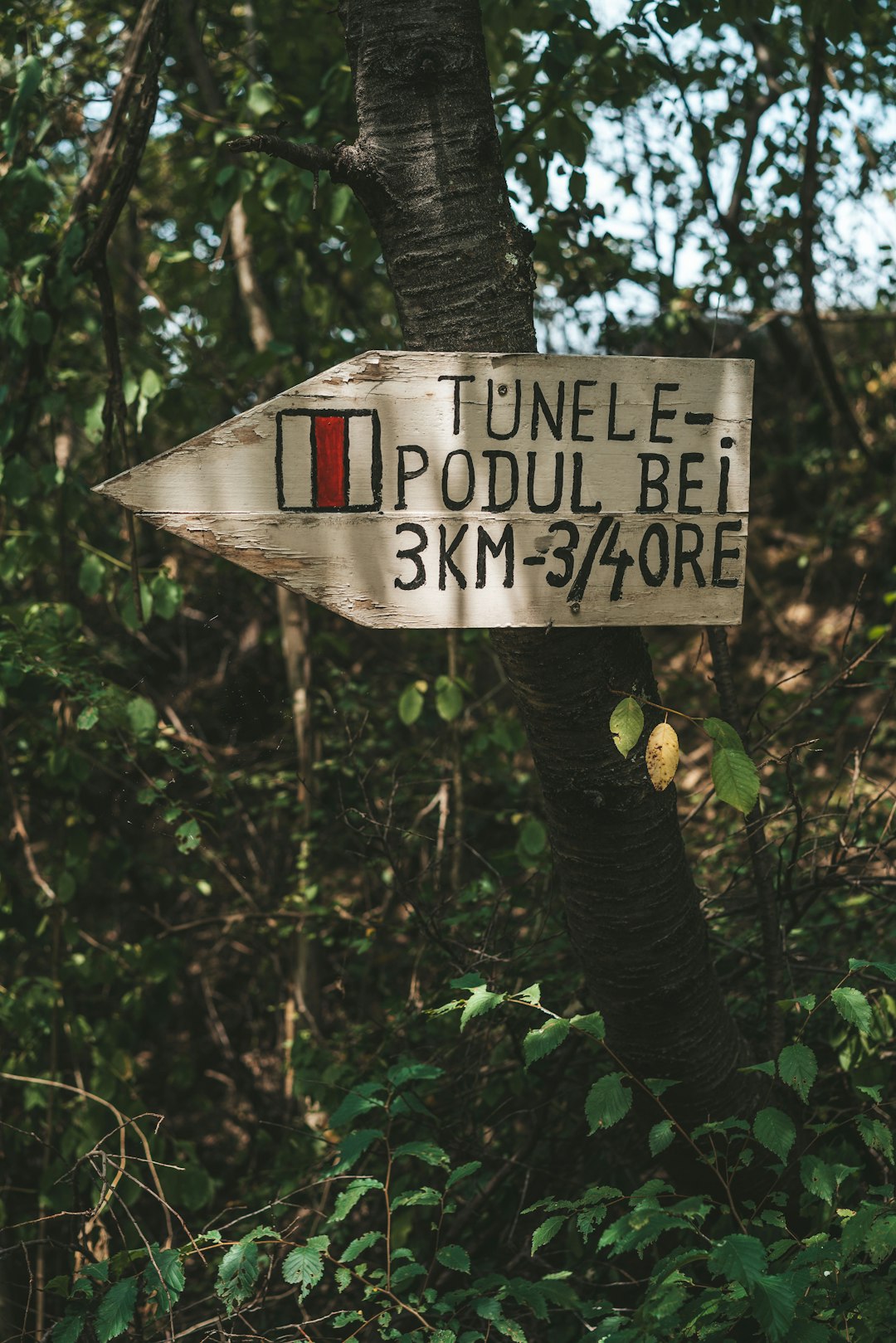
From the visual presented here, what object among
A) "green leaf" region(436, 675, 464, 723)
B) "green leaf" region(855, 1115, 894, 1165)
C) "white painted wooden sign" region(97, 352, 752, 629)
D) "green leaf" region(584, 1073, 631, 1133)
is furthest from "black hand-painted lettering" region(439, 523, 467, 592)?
"green leaf" region(436, 675, 464, 723)

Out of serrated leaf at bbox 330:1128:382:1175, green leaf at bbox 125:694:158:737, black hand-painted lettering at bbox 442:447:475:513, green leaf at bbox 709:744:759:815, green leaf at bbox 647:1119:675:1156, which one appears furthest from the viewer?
green leaf at bbox 125:694:158:737

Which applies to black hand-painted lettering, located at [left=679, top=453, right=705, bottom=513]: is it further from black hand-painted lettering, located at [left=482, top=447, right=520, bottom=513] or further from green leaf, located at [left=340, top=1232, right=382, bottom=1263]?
green leaf, located at [left=340, top=1232, right=382, bottom=1263]

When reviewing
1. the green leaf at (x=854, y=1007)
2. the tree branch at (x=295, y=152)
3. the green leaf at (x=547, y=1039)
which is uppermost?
the tree branch at (x=295, y=152)

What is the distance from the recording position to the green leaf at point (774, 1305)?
3.66ft

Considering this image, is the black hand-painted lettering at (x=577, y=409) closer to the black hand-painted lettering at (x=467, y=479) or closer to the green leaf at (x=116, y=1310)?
the black hand-painted lettering at (x=467, y=479)

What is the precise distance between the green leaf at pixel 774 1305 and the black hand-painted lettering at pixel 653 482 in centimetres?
95

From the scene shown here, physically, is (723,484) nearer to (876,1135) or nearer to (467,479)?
(467,479)

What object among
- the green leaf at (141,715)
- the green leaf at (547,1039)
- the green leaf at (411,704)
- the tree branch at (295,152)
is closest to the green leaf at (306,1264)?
the green leaf at (547,1039)

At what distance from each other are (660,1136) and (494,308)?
1.20 meters

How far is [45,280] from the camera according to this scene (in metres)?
2.52

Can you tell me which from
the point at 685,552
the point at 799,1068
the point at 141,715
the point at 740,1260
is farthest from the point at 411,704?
the point at 740,1260

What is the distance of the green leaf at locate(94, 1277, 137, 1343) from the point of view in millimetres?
1301

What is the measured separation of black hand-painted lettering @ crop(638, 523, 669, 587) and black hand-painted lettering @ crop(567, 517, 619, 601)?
60 millimetres

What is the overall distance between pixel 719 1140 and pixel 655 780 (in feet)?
2.49
